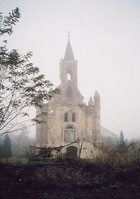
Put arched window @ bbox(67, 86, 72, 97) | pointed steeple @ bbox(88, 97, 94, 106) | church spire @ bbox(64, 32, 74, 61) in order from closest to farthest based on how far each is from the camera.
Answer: arched window @ bbox(67, 86, 72, 97), pointed steeple @ bbox(88, 97, 94, 106), church spire @ bbox(64, 32, 74, 61)

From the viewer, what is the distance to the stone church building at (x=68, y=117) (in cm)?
3450

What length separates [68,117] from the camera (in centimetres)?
3572

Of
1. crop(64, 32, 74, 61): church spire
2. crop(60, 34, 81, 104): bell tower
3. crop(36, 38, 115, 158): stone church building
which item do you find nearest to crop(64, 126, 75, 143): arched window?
crop(36, 38, 115, 158): stone church building

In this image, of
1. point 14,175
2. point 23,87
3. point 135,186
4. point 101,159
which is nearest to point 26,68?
point 23,87

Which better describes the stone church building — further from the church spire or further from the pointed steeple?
the church spire

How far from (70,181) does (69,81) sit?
30189 millimetres

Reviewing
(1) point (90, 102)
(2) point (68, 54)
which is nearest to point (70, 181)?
(1) point (90, 102)

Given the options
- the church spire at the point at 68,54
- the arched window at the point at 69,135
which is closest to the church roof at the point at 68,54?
the church spire at the point at 68,54

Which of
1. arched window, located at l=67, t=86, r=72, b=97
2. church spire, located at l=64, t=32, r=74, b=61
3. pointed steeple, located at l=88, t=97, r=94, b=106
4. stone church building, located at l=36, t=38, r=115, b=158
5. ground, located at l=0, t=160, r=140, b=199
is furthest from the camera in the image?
church spire, located at l=64, t=32, r=74, b=61

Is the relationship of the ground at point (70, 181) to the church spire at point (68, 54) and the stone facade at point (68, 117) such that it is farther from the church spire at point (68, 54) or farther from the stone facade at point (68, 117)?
the church spire at point (68, 54)

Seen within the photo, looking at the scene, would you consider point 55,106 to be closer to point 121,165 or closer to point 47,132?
point 47,132

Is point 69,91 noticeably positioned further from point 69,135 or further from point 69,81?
point 69,135

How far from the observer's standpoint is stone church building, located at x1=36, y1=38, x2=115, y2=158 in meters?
34.5

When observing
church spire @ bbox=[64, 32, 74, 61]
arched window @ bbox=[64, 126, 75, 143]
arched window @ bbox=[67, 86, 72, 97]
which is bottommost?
arched window @ bbox=[64, 126, 75, 143]
